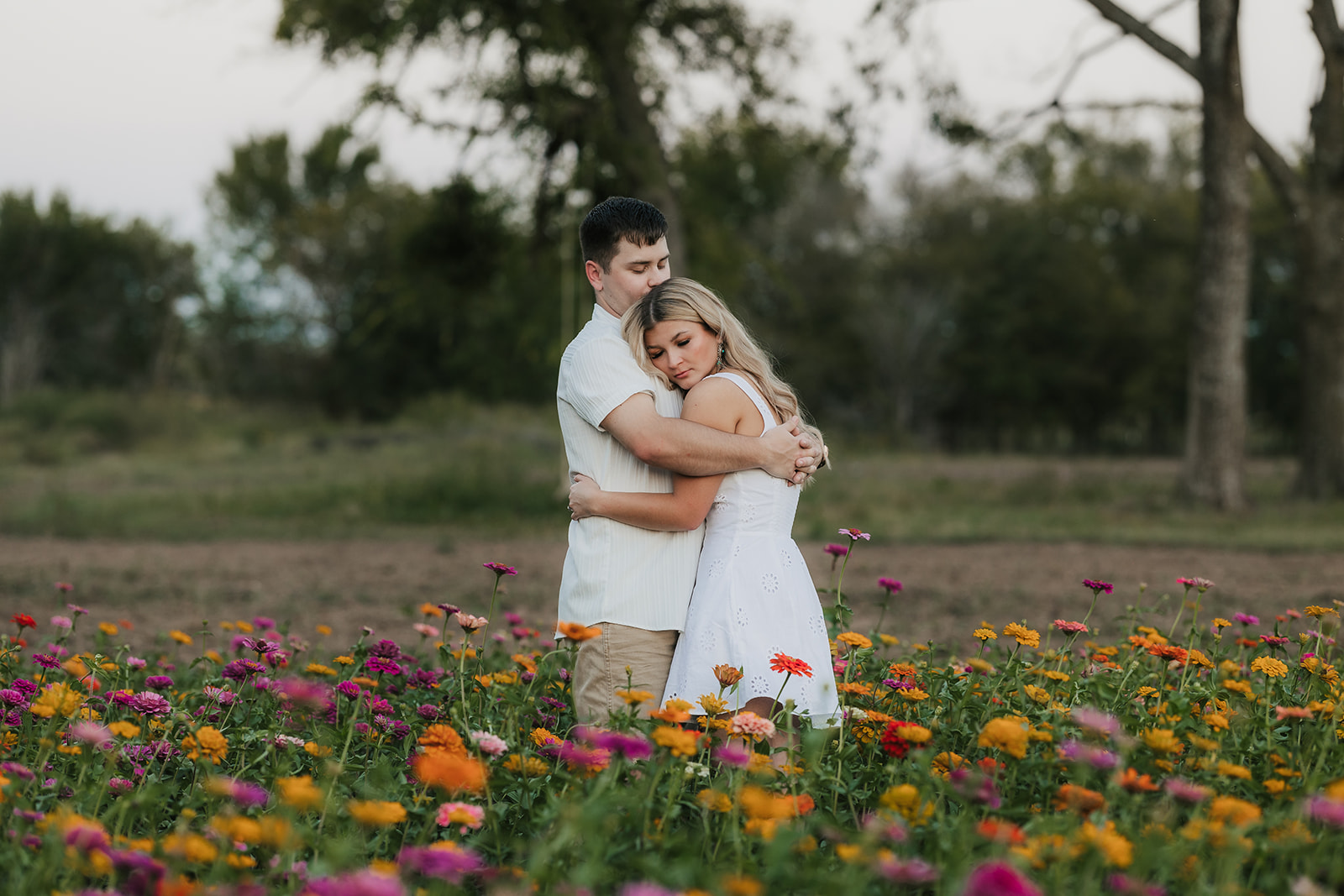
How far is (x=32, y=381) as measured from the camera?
41719 mm

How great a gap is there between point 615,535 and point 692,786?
64cm

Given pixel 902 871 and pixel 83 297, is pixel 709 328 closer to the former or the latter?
pixel 902 871

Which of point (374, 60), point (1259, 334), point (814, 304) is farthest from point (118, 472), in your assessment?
point (1259, 334)

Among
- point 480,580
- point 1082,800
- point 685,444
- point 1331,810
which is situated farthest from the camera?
point 480,580

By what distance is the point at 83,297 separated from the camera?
43.7m

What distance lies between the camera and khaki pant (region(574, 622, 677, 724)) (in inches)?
110

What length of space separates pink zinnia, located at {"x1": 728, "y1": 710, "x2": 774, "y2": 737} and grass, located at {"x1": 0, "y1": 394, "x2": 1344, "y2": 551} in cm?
818

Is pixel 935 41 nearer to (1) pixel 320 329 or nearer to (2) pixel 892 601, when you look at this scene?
(2) pixel 892 601

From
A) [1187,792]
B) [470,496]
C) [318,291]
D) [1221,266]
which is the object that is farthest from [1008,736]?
[318,291]

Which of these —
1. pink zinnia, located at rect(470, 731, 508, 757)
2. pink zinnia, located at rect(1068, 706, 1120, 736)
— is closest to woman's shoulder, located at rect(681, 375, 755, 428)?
pink zinnia, located at rect(470, 731, 508, 757)

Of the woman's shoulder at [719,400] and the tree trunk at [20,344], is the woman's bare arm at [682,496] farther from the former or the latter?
the tree trunk at [20,344]

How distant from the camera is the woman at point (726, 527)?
107 inches

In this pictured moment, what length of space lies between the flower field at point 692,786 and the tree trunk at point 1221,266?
8.99m

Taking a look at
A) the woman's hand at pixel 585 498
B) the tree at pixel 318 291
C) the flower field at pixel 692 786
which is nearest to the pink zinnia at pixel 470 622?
the flower field at pixel 692 786
